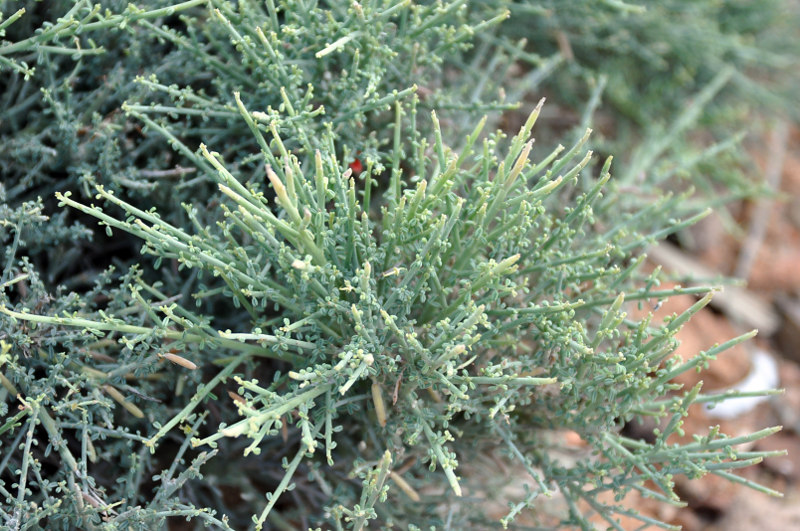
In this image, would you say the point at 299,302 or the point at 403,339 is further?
the point at 299,302

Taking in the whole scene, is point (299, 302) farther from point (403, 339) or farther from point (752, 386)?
point (752, 386)

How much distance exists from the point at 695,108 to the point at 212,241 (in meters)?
1.70

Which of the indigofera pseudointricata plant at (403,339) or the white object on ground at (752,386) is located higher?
the indigofera pseudointricata plant at (403,339)

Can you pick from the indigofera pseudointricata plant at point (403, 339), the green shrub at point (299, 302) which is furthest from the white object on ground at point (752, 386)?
the indigofera pseudointricata plant at point (403, 339)

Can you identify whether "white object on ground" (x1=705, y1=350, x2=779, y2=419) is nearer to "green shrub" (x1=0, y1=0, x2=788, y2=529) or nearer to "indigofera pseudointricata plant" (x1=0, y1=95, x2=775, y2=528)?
"green shrub" (x1=0, y1=0, x2=788, y2=529)

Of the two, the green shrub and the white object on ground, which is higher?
the green shrub

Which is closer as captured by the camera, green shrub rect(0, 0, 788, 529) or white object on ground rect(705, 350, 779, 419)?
green shrub rect(0, 0, 788, 529)

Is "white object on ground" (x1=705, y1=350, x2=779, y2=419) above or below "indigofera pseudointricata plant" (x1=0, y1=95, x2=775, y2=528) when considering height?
below

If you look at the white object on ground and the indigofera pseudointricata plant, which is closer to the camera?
the indigofera pseudointricata plant

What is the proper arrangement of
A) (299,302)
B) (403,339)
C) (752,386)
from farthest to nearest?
(752,386) < (299,302) < (403,339)

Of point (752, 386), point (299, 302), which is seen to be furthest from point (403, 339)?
point (752, 386)

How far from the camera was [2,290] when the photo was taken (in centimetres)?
124

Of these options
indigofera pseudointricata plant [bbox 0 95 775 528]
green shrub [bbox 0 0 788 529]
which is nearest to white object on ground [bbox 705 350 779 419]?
green shrub [bbox 0 0 788 529]

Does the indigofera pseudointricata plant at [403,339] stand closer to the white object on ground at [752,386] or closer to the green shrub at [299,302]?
A: the green shrub at [299,302]
